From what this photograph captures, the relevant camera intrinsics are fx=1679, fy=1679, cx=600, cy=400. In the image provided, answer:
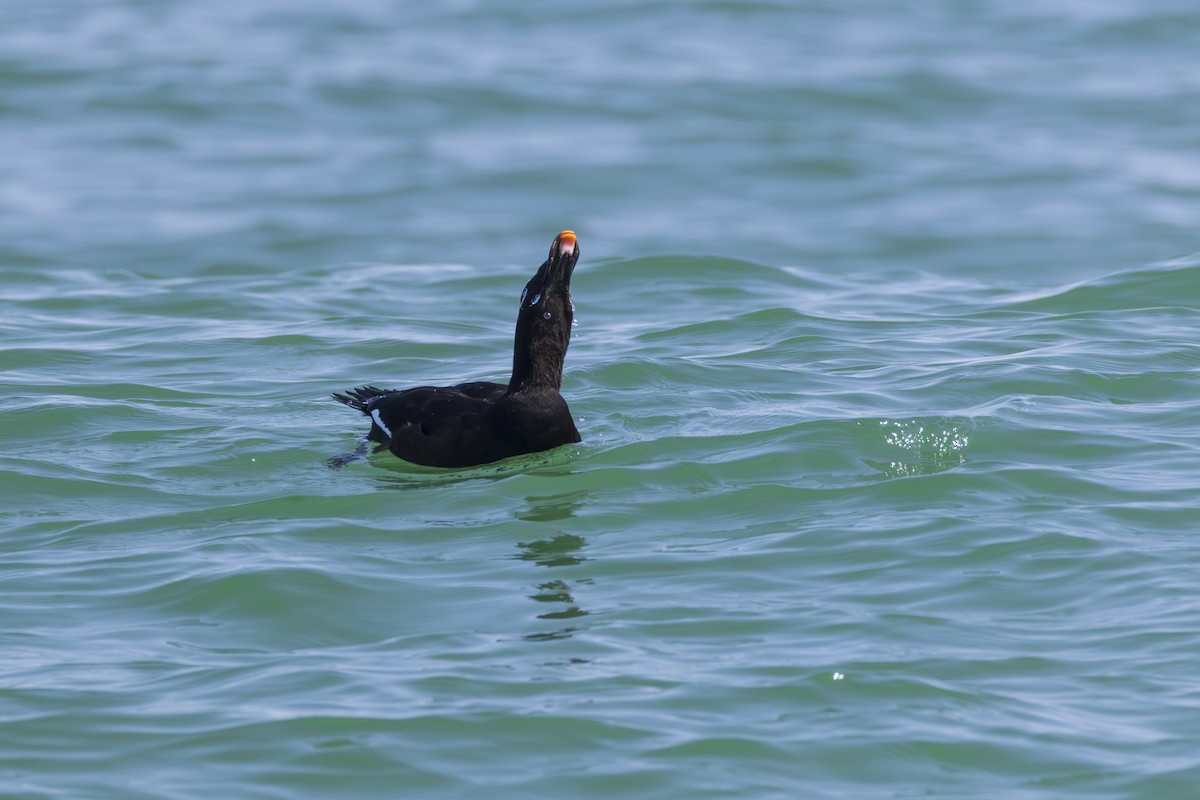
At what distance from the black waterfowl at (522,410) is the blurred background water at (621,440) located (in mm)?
193

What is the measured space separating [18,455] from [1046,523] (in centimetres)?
610

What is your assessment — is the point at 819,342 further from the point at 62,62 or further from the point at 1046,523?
the point at 62,62

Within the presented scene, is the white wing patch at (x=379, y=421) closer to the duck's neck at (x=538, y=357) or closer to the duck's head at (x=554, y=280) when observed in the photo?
the duck's neck at (x=538, y=357)

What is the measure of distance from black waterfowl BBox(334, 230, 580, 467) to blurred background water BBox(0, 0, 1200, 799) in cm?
19

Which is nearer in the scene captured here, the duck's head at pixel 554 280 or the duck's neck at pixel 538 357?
the duck's head at pixel 554 280

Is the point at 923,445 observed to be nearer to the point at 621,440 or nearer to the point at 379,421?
the point at 621,440

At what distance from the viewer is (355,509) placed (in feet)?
30.0

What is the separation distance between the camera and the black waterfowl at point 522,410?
984 cm

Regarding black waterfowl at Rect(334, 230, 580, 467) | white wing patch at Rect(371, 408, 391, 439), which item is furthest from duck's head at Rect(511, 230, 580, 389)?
white wing patch at Rect(371, 408, 391, 439)

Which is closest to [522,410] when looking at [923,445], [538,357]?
[538,357]

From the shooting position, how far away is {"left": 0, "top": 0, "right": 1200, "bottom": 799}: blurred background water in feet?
21.5

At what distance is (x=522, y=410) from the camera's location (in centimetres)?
984

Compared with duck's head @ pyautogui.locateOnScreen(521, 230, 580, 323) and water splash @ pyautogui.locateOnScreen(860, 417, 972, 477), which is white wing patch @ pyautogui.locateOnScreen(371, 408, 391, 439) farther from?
water splash @ pyautogui.locateOnScreen(860, 417, 972, 477)

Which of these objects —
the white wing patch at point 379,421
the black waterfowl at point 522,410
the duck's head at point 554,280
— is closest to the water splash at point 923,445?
the black waterfowl at point 522,410
